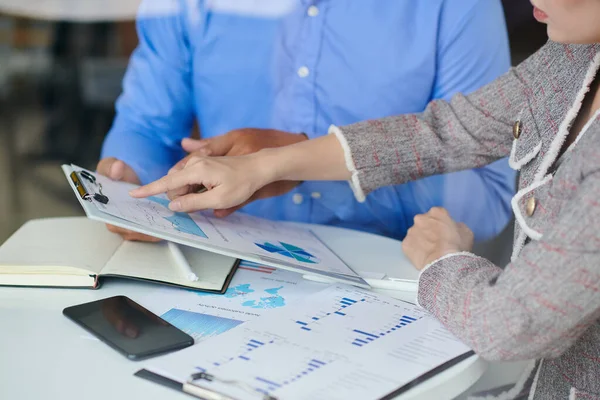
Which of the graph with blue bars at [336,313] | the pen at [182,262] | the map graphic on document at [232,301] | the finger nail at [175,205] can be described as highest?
the finger nail at [175,205]

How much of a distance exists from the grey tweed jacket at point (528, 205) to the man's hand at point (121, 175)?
1.19 feet

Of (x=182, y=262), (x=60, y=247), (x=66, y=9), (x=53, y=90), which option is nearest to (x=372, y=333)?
→ (x=182, y=262)

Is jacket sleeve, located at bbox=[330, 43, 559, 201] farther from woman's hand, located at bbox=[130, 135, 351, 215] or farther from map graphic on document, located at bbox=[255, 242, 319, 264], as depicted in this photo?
map graphic on document, located at bbox=[255, 242, 319, 264]

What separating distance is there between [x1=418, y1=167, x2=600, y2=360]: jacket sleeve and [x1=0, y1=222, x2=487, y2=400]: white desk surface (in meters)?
0.06

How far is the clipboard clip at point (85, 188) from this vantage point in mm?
992

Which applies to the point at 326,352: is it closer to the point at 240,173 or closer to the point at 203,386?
the point at 203,386

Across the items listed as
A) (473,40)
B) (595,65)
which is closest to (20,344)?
(595,65)

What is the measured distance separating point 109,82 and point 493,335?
6.12 feet

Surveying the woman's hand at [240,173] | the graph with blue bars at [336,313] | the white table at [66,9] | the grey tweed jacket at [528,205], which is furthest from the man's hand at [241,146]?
the white table at [66,9]

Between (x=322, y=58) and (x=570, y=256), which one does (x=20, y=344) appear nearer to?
(x=570, y=256)

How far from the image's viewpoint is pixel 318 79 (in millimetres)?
1545

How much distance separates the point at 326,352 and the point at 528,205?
31 cm

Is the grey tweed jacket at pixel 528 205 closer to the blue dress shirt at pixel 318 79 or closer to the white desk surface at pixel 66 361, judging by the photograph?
the white desk surface at pixel 66 361

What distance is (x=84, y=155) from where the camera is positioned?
2600 mm
